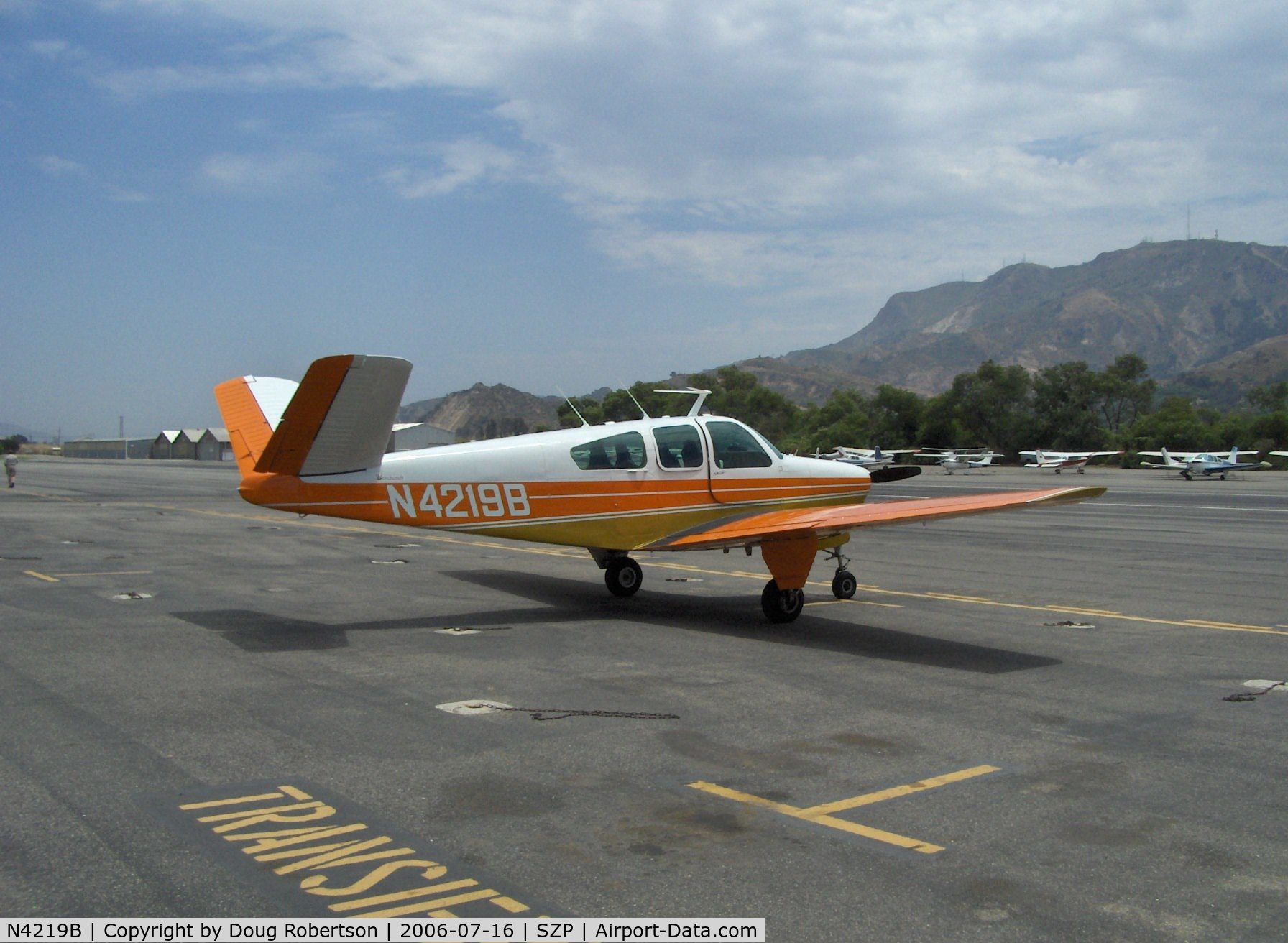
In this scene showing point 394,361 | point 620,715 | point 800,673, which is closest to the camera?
point 620,715

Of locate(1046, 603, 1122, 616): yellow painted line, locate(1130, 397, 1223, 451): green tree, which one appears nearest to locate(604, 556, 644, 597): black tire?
locate(1046, 603, 1122, 616): yellow painted line

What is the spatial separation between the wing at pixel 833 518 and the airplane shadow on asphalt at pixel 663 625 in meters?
1.02

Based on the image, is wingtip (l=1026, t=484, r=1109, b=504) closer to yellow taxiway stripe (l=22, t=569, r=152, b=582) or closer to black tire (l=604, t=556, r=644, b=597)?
black tire (l=604, t=556, r=644, b=597)

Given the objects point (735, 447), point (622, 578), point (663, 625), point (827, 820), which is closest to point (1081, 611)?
point (735, 447)

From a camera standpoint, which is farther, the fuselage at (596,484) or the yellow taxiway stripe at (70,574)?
the yellow taxiway stripe at (70,574)

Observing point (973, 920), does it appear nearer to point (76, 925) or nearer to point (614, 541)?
point (76, 925)

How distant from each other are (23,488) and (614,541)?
1838 inches

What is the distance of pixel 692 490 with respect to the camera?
13258mm

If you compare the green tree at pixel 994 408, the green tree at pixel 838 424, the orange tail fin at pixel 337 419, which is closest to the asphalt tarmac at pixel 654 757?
the orange tail fin at pixel 337 419

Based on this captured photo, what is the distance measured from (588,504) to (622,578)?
1944 millimetres

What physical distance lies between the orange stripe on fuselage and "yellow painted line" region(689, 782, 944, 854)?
21.3 ft

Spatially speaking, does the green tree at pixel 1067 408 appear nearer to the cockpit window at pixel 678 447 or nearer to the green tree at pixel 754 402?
the green tree at pixel 754 402

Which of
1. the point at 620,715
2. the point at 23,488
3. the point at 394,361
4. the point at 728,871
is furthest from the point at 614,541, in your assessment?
the point at 23,488

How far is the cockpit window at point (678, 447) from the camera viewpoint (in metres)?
13.2
